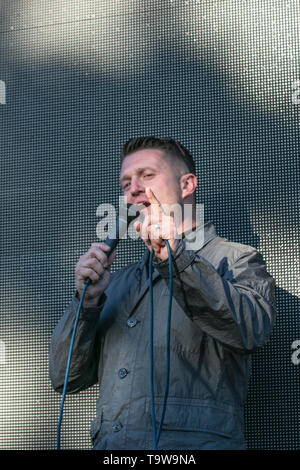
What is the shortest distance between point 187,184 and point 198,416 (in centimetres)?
69

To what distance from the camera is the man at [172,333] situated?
159cm

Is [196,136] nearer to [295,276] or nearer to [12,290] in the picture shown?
[295,276]

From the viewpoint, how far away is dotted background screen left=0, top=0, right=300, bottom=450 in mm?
2377

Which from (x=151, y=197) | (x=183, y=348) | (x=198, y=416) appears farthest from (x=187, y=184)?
(x=198, y=416)

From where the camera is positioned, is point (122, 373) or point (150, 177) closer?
point (122, 373)

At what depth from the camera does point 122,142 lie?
2650mm

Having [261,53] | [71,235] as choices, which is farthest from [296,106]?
[71,235]

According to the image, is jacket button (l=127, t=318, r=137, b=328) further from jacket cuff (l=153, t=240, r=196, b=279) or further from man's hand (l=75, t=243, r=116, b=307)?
jacket cuff (l=153, t=240, r=196, b=279)

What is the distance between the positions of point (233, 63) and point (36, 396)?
136 centimetres

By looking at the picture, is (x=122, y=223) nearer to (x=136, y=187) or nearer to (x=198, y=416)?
(x=136, y=187)

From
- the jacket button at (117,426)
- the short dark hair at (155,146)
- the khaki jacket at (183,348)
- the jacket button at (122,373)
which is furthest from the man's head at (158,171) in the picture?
the jacket button at (117,426)

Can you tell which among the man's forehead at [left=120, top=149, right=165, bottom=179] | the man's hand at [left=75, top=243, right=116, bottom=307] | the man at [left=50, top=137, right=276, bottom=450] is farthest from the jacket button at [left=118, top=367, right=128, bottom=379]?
the man's forehead at [left=120, top=149, right=165, bottom=179]

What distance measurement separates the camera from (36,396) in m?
2.46

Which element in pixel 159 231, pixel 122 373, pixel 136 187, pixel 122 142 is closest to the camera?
pixel 159 231
